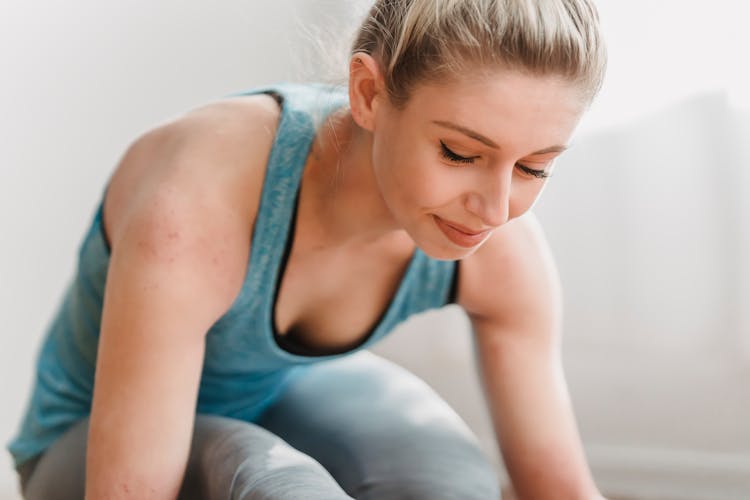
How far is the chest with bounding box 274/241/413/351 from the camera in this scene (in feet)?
4.02

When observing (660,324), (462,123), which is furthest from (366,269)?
(660,324)

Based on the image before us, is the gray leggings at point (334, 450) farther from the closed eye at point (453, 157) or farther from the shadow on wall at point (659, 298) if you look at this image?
the shadow on wall at point (659, 298)

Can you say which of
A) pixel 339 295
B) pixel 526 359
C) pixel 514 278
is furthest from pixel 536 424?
pixel 339 295

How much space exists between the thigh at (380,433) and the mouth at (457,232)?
1.02 feet

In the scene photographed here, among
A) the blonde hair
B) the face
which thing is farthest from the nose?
the blonde hair

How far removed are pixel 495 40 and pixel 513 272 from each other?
1.20 ft

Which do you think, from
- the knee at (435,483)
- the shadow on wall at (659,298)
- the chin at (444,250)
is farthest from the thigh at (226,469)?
the shadow on wall at (659,298)

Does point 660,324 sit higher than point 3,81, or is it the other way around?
point 3,81

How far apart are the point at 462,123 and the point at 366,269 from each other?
0.35 metres

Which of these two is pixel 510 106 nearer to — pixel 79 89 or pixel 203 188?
pixel 203 188

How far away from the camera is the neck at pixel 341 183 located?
3.76 ft

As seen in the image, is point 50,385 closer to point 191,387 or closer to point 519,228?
point 191,387

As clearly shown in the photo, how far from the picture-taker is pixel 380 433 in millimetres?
1281

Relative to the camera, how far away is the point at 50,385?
1336 millimetres
